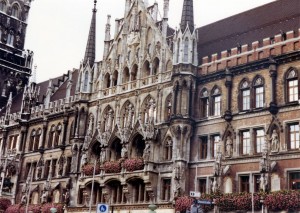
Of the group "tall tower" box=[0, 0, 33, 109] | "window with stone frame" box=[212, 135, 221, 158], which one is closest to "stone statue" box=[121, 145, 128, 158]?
"window with stone frame" box=[212, 135, 221, 158]

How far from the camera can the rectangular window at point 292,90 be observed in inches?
1255

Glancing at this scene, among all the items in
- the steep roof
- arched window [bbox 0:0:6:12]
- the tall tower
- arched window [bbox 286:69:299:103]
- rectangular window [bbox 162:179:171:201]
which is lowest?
rectangular window [bbox 162:179:171:201]

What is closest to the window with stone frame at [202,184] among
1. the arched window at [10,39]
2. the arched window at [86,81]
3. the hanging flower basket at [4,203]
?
the arched window at [86,81]

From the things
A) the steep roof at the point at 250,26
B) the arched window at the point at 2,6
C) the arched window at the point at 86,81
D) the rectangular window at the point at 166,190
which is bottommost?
the rectangular window at the point at 166,190

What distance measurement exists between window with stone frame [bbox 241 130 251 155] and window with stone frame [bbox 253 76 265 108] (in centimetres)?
197

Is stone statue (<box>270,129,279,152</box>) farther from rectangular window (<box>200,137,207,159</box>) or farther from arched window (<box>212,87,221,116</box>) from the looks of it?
rectangular window (<box>200,137,207,159</box>)

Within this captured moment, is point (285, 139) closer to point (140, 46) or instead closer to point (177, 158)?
point (177, 158)

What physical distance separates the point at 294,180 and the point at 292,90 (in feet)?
19.0

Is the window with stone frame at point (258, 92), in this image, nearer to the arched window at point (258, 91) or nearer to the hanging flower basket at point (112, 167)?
the arched window at point (258, 91)

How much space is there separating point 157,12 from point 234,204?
18670 millimetres

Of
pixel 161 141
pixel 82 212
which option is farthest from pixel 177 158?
pixel 82 212

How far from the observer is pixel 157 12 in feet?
141

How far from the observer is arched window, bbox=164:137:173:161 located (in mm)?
36963

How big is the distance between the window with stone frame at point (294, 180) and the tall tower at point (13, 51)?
4236cm
